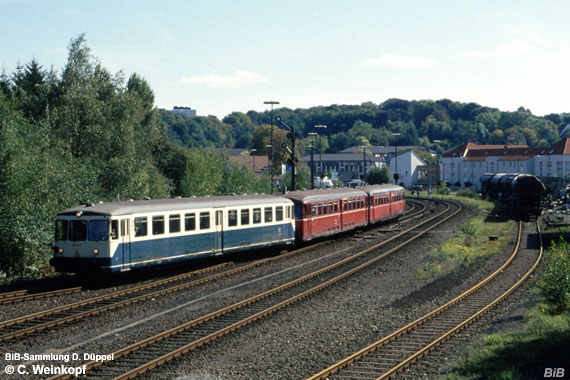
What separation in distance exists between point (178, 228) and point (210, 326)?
8.13 meters

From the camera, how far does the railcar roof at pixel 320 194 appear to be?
31.6 metres

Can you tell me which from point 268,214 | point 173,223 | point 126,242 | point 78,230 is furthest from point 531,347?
point 268,214

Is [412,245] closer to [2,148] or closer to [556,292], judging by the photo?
[556,292]

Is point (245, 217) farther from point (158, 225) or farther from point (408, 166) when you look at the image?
point (408, 166)

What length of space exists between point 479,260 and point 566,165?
297ft

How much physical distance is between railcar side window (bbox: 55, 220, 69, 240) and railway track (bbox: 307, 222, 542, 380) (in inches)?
484

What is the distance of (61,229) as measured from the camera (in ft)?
70.8

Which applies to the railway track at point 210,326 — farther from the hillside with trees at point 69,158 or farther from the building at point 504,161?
the building at point 504,161

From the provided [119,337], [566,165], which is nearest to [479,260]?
[119,337]

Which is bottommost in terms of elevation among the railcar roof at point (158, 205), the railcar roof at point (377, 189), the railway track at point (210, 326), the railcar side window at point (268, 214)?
the railway track at point (210, 326)

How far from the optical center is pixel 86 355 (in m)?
13.2

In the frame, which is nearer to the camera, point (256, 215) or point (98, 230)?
point (98, 230)

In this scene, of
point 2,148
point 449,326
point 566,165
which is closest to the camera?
point 449,326

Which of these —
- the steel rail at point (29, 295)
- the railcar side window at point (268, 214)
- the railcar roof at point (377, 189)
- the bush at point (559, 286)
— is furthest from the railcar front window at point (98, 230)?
the railcar roof at point (377, 189)
